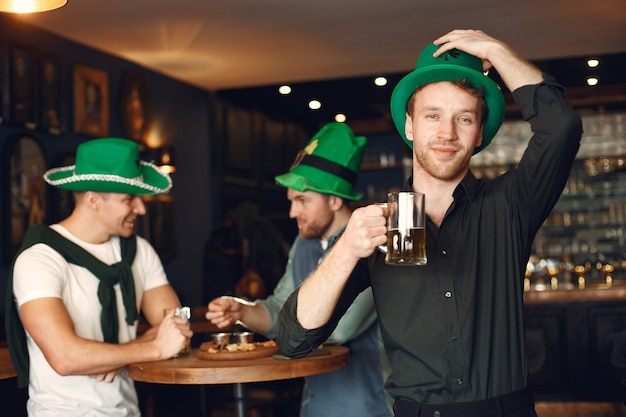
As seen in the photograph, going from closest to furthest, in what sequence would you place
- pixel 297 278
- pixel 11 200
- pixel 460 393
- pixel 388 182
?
pixel 460 393
pixel 297 278
pixel 11 200
pixel 388 182

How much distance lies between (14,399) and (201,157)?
4.59m

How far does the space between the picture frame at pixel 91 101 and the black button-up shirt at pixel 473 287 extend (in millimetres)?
4715

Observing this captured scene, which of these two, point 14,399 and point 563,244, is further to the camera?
point 563,244

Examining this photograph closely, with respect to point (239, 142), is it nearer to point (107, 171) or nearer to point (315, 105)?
point (315, 105)

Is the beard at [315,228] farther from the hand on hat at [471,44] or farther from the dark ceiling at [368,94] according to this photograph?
the dark ceiling at [368,94]

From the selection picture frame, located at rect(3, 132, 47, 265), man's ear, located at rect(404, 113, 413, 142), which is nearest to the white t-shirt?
man's ear, located at rect(404, 113, 413, 142)

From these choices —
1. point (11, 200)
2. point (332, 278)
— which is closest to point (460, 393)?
point (332, 278)

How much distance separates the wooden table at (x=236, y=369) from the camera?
2.91 metres

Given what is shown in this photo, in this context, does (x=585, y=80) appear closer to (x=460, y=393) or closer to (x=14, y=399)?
(x=14, y=399)

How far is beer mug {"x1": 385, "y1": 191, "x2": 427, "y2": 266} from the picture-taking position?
6.40ft

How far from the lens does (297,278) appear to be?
3557mm

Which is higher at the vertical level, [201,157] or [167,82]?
[167,82]

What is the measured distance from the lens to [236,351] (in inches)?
128

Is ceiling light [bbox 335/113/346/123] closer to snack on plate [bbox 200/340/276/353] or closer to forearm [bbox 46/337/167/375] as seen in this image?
snack on plate [bbox 200/340/276/353]
